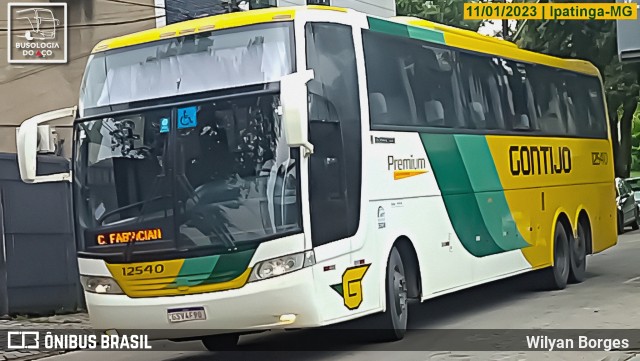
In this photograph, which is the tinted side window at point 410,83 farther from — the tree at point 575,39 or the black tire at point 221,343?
the tree at point 575,39

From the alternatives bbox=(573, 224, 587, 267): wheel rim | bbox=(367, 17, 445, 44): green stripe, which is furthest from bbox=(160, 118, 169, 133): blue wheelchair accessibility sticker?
bbox=(573, 224, 587, 267): wheel rim

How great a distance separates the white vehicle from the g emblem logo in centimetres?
1181

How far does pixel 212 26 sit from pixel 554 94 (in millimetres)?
8402

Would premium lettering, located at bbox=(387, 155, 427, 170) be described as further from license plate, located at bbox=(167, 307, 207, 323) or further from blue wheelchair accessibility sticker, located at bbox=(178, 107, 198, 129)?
license plate, located at bbox=(167, 307, 207, 323)

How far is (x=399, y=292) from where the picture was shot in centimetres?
1134

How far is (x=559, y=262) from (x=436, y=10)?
30327 millimetres

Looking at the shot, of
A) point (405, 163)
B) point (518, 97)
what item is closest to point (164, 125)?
point (405, 163)

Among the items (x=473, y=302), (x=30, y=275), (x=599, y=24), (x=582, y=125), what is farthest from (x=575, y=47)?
(x=30, y=275)

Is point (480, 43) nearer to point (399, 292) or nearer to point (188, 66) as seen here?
point (399, 292)

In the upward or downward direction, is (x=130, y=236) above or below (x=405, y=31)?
below

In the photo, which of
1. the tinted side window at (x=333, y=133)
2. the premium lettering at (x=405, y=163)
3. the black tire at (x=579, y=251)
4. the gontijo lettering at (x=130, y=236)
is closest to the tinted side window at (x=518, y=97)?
the black tire at (x=579, y=251)

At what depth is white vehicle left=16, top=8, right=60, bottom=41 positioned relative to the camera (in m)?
19.9

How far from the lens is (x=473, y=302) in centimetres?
1518

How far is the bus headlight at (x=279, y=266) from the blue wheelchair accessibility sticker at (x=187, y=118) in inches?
59.5
